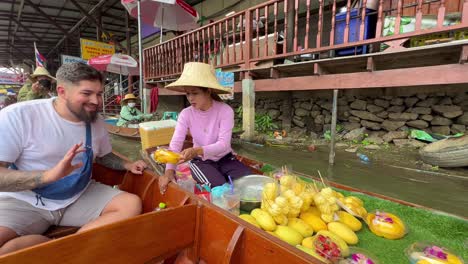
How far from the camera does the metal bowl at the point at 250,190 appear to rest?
1.85m

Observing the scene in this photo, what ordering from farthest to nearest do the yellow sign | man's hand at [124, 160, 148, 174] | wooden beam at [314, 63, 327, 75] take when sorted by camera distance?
the yellow sign
wooden beam at [314, 63, 327, 75]
man's hand at [124, 160, 148, 174]

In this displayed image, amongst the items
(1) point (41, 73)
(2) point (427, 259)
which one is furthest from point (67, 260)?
(1) point (41, 73)

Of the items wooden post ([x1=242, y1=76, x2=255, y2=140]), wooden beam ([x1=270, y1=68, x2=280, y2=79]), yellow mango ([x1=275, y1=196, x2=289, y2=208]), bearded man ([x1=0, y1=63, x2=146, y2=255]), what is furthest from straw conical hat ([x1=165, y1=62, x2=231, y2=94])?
wooden post ([x1=242, y1=76, x2=255, y2=140])

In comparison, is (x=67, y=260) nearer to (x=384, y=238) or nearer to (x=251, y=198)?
(x=251, y=198)

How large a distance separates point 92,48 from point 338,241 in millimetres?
13772

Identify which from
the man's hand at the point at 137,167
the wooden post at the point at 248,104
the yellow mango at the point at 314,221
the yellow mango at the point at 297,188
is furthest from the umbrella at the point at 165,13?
the yellow mango at the point at 314,221

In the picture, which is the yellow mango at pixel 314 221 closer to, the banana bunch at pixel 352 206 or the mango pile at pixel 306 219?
the mango pile at pixel 306 219

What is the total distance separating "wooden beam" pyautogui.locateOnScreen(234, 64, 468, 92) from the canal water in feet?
4.83

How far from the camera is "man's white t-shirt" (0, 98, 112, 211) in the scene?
4.57ft

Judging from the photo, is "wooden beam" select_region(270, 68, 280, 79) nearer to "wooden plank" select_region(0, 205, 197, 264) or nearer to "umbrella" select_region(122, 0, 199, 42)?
"umbrella" select_region(122, 0, 199, 42)

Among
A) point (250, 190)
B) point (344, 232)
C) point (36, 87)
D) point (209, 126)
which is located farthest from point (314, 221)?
point (36, 87)

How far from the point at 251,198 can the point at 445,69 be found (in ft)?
11.7

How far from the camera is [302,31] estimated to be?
739cm

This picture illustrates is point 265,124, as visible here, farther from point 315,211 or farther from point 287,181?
point 315,211
